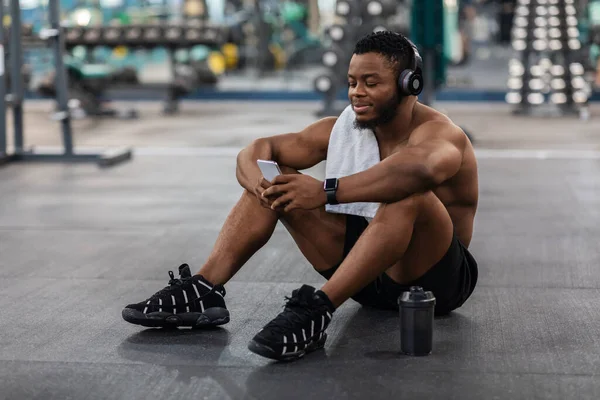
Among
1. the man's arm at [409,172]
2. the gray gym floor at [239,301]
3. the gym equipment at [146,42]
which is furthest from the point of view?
the gym equipment at [146,42]

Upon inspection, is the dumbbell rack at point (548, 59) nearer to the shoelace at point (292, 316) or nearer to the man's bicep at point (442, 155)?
the man's bicep at point (442, 155)

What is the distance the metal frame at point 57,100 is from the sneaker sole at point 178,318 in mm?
4347

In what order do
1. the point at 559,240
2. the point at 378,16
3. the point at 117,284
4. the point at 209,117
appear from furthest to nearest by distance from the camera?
the point at 209,117
the point at 378,16
the point at 559,240
the point at 117,284

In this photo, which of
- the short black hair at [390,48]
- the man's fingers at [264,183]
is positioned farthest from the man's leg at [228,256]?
the short black hair at [390,48]

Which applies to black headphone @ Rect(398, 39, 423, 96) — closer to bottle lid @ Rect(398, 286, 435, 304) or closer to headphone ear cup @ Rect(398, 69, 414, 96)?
headphone ear cup @ Rect(398, 69, 414, 96)

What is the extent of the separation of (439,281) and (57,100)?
16.4 feet

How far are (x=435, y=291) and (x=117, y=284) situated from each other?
4.31 feet

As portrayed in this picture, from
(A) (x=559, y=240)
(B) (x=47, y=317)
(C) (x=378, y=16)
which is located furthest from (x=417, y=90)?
(C) (x=378, y=16)

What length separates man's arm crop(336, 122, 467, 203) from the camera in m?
2.61

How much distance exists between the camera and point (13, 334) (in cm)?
298

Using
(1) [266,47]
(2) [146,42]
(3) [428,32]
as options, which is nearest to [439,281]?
(3) [428,32]

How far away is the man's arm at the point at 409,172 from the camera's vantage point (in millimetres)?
2605

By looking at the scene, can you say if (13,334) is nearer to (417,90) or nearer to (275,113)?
(417,90)

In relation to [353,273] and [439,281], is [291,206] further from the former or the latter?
[439,281]
